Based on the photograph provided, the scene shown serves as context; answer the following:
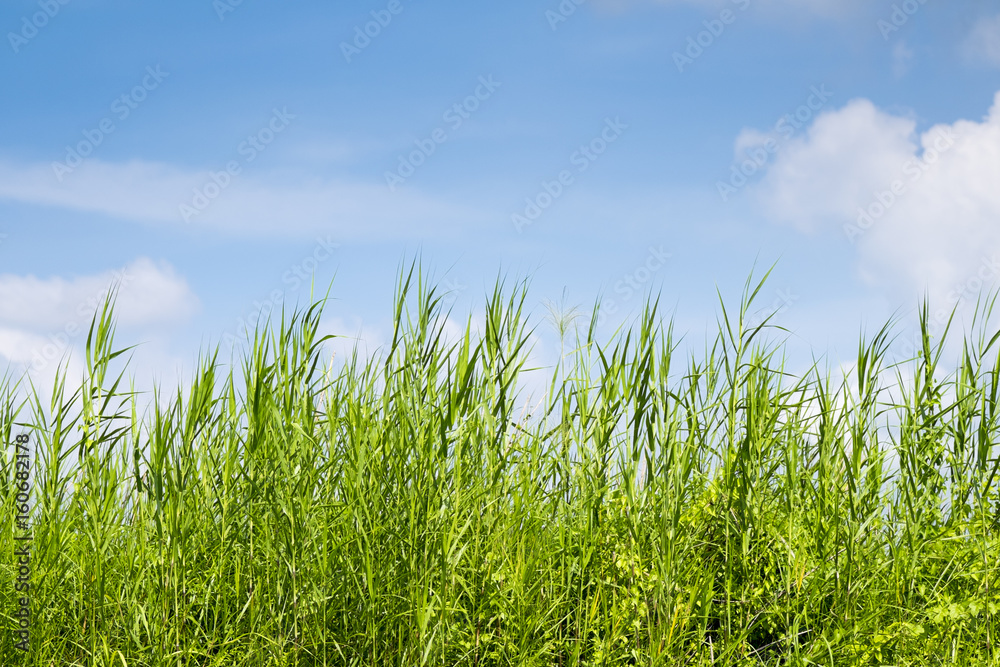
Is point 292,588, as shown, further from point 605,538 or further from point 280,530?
point 605,538

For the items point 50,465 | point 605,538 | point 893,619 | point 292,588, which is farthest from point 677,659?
point 50,465

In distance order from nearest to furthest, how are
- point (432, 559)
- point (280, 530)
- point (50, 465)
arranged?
point (432, 559) → point (280, 530) → point (50, 465)

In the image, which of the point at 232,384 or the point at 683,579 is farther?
the point at 232,384

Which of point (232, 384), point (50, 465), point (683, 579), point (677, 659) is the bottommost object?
point (677, 659)

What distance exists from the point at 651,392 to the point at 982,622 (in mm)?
1884

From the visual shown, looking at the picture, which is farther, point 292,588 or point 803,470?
point 803,470

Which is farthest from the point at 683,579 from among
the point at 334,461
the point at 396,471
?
the point at 334,461

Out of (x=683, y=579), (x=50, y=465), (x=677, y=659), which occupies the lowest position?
(x=677, y=659)

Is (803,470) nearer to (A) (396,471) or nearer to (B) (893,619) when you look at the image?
(B) (893,619)

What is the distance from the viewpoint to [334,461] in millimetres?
4074

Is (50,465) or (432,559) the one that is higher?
(50,465)

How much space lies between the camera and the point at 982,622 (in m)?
3.98

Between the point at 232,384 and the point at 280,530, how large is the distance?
2.88 feet

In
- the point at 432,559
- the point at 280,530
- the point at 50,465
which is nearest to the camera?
the point at 432,559
